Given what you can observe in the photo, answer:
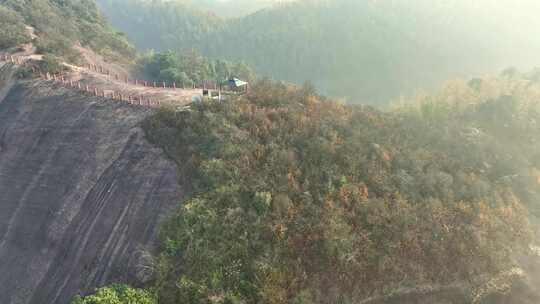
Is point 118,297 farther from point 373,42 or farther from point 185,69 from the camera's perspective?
point 373,42

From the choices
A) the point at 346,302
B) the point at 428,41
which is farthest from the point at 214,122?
the point at 428,41

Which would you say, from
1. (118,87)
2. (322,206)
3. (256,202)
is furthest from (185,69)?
(322,206)

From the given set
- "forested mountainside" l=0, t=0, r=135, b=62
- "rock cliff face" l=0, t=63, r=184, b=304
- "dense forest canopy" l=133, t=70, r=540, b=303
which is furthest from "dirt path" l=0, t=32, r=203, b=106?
"dense forest canopy" l=133, t=70, r=540, b=303

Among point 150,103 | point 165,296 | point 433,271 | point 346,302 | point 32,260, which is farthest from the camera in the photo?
point 150,103

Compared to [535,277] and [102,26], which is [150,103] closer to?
[535,277]

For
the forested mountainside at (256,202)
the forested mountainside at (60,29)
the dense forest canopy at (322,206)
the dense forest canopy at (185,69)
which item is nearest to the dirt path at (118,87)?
the forested mountainside at (256,202)

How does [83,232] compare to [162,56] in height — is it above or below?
below

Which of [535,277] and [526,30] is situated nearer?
[535,277]
